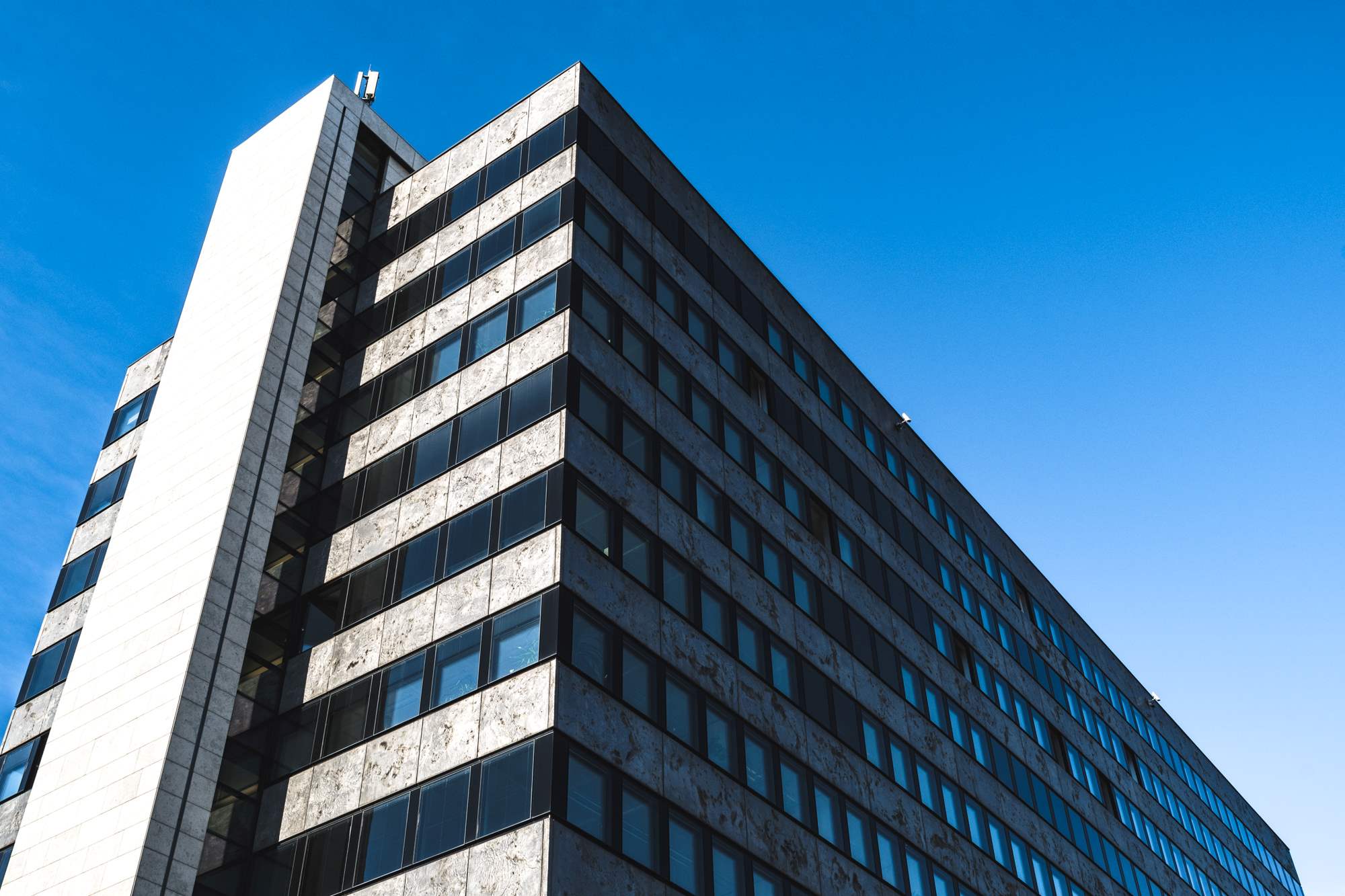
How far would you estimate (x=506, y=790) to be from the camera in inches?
1119

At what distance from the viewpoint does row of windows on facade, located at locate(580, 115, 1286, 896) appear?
42.5 m

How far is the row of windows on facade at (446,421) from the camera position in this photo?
1430 inches

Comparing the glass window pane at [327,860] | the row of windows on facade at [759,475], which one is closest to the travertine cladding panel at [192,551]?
the glass window pane at [327,860]

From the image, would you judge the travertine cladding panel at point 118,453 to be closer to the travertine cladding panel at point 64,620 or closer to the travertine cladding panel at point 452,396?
the travertine cladding panel at point 64,620

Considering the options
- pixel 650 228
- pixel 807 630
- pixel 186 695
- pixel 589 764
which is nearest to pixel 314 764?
pixel 186 695

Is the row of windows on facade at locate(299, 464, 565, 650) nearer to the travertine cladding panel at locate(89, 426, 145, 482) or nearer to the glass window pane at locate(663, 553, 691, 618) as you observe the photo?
the glass window pane at locate(663, 553, 691, 618)

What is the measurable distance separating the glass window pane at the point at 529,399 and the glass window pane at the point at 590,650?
6748mm

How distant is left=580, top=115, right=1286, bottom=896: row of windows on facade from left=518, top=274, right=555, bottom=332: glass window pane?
304 centimetres

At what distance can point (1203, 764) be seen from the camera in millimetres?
81312

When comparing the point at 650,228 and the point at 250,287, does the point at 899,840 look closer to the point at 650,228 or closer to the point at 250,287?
the point at 650,228

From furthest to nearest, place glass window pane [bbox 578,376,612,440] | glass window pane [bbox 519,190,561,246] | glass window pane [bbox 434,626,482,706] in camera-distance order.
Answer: glass window pane [bbox 519,190,561,246], glass window pane [bbox 578,376,612,440], glass window pane [bbox 434,626,482,706]

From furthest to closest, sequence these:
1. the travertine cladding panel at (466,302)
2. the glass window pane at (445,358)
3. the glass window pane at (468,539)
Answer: the glass window pane at (445,358) → the travertine cladding panel at (466,302) → the glass window pane at (468,539)

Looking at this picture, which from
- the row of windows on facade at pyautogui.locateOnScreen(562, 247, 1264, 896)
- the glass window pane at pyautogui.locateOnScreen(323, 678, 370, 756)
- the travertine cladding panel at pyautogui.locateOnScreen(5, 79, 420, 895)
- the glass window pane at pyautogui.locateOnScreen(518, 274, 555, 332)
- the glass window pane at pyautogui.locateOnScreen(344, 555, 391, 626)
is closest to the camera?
the travertine cladding panel at pyautogui.locateOnScreen(5, 79, 420, 895)

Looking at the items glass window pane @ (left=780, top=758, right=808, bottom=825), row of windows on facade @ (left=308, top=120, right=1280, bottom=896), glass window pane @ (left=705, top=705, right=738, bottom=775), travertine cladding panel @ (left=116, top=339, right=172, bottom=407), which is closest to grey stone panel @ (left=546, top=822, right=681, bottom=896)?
glass window pane @ (left=705, top=705, right=738, bottom=775)
